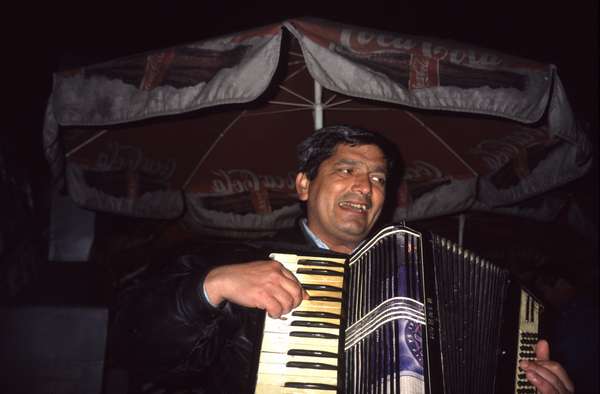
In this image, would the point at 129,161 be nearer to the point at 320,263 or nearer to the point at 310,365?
the point at 320,263

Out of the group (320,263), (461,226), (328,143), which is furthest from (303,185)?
(461,226)

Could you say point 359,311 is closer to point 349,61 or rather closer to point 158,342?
point 158,342

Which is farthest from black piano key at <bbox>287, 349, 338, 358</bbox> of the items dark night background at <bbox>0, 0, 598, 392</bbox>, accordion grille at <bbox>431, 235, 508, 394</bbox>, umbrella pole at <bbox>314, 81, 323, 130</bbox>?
dark night background at <bbox>0, 0, 598, 392</bbox>

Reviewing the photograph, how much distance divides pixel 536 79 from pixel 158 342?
2.04m

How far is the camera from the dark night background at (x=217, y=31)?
11.4 feet

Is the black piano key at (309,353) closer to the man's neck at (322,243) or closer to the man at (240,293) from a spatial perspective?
the man at (240,293)

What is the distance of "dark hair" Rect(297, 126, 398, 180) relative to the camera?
7.76ft

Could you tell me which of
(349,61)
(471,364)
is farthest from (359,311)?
(349,61)

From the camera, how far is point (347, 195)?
221 cm

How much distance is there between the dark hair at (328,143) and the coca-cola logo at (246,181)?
753mm

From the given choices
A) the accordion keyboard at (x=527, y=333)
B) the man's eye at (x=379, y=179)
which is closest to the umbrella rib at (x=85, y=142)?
the man's eye at (x=379, y=179)

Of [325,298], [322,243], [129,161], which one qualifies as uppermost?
[129,161]

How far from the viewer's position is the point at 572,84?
5016mm

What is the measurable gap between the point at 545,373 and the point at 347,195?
3.99 ft
